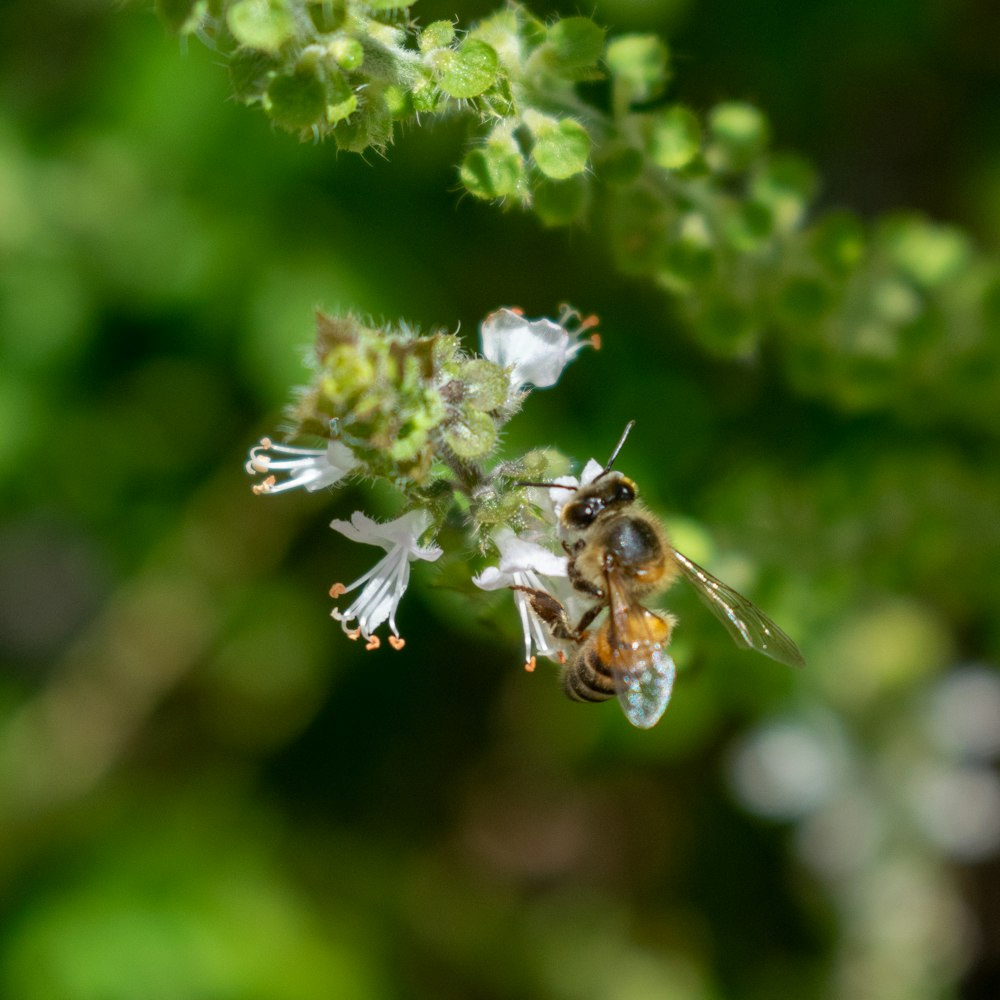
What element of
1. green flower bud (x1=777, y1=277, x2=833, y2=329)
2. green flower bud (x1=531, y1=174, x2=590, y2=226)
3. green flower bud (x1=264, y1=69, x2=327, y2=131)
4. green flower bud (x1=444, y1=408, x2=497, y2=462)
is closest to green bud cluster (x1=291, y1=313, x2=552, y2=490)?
green flower bud (x1=444, y1=408, x2=497, y2=462)

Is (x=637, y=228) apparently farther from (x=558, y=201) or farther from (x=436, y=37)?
(x=436, y=37)

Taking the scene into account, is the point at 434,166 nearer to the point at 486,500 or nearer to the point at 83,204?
the point at 83,204

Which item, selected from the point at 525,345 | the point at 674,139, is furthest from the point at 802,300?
the point at 525,345

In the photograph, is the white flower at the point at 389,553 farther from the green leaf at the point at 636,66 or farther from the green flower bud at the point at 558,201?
the green leaf at the point at 636,66

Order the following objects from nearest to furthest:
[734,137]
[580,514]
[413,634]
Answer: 1. [580,514]
2. [734,137]
3. [413,634]

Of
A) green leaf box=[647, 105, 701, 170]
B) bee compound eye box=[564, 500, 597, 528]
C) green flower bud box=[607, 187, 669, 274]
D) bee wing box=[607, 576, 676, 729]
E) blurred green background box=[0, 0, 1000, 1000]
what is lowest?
blurred green background box=[0, 0, 1000, 1000]

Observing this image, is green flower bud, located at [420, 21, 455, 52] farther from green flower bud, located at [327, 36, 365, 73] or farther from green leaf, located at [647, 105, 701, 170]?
green leaf, located at [647, 105, 701, 170]
